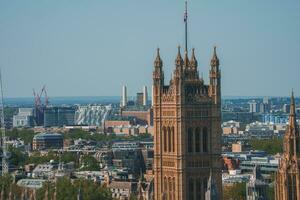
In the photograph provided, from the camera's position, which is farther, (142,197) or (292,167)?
(142,197)

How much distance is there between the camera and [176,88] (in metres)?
94.5

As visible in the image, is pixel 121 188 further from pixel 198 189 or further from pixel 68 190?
pixel 198 189

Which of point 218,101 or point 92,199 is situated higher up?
point 218,101

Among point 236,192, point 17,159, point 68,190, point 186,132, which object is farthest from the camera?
point 17,159

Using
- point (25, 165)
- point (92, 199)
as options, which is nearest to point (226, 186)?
point (92, 199)

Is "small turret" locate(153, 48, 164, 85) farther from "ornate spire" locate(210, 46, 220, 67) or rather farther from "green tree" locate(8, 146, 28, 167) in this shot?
"green tree" locate(8, 146, 28, 167)

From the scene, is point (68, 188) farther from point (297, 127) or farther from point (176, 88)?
point (297, 127)

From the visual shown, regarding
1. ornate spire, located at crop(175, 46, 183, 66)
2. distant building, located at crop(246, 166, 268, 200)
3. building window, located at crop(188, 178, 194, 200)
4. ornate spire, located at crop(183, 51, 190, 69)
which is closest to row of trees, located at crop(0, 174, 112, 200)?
ornate spire, located at crop(183, 51, 190, 69)

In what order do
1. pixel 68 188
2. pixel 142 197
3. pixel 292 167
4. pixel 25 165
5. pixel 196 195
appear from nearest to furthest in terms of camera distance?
pixel 292 167 < pixel 196 195 < pixel 142 197 < pixel 68 188 < pixel 25 165

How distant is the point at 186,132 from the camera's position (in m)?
94.1

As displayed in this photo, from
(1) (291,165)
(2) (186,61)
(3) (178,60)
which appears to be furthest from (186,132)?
(1) (291,165)

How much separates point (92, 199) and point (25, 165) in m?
61.8

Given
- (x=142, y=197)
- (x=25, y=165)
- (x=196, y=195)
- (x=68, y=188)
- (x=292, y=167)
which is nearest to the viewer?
(x=292, y=167)

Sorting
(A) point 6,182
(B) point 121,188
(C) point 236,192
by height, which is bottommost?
(B) point 121,188
